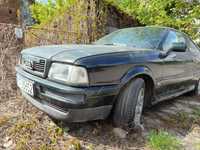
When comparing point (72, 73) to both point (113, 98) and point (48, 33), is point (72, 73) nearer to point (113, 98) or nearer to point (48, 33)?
point (113, 98)

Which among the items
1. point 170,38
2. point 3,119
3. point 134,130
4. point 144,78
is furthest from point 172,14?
point 3,119

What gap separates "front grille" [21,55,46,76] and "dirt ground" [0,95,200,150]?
0.69m

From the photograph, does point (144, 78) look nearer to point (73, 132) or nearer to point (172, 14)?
point (73, 132)

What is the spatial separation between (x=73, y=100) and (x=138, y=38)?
1844mm

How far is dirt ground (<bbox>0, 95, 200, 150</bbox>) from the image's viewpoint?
2.56m

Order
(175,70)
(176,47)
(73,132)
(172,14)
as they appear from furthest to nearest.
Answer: (172,14), (175,70), (176,47), (73,132)

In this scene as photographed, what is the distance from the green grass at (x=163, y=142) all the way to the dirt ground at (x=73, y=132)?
82mm

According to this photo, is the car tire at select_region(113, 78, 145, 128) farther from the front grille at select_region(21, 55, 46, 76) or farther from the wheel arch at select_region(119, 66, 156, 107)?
the front grille at select_region(21, 55, 46, 76)

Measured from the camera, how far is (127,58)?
108 inches

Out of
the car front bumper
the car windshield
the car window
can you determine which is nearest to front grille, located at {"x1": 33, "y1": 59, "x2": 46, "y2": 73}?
the car front bumper

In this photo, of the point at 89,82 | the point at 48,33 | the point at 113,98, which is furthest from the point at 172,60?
the point at 48,33

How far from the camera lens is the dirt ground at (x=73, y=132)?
2.56 meters

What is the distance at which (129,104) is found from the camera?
8.86ft

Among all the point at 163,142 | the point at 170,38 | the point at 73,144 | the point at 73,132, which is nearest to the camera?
the point at 73,144
